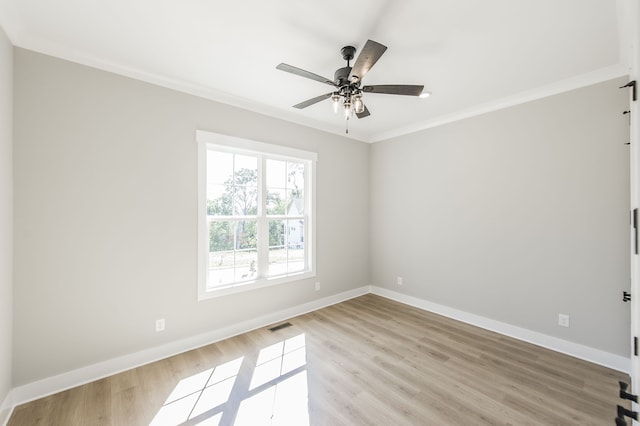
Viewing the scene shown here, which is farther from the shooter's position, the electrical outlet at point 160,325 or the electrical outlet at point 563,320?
the electrical outlet at point 563,320

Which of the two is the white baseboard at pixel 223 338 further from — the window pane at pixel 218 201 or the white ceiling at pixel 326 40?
the white ceiling at pixel 326 40

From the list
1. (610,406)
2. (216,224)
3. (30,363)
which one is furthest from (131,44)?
(610,406)

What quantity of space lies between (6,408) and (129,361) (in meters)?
0.75

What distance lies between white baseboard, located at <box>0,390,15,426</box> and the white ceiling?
2661 mm

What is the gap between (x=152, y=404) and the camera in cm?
206

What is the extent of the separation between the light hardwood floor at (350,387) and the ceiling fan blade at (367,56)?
2.51 m

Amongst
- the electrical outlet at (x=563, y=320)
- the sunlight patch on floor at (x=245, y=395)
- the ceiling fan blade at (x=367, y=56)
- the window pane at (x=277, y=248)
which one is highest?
the ceiling fan blade at (x=367, y=56)

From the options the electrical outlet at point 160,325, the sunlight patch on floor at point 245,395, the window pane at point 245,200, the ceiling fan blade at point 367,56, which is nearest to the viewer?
the ceiling fan blade at point 367,56

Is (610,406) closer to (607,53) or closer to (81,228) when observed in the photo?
(607,53)

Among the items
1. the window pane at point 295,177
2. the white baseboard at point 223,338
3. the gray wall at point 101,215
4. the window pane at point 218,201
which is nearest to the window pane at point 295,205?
the window pane at point 295,177

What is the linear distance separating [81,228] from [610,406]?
4468mm

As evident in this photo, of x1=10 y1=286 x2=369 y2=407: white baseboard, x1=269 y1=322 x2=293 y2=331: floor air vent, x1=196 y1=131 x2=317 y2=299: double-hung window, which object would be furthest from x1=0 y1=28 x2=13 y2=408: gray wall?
x1=269 y1=322 x2=293 y2=331: floor air vent

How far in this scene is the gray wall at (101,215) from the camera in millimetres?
2129

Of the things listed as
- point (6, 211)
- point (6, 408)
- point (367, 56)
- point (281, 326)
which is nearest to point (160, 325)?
point (6, 408)
